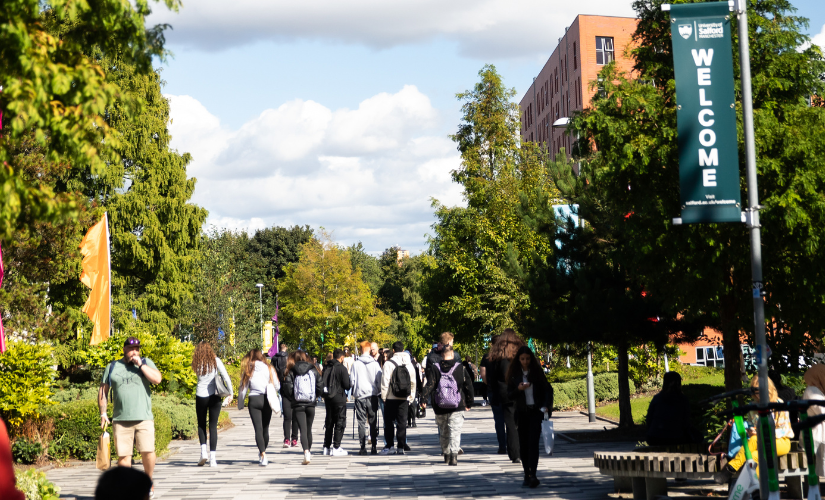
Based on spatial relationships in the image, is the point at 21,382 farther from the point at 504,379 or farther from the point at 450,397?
the point at 504,379

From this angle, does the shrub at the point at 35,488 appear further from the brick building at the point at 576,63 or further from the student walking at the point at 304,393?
the brick building at the point at 576,63

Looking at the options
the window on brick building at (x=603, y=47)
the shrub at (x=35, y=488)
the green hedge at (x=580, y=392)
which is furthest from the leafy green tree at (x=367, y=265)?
the shrub at (x=35, y=488)

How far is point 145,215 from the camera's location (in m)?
35.6

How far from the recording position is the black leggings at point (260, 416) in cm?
1478

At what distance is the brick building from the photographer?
61.5 m

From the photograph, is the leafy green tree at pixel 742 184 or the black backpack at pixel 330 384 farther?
the black backpack at pixel 330 384

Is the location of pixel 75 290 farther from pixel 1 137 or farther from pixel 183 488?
pixel 1 137

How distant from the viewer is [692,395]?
16062 mm

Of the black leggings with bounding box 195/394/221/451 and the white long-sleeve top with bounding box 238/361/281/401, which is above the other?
the white long-sleeve top with bounding box 238/361/281/401

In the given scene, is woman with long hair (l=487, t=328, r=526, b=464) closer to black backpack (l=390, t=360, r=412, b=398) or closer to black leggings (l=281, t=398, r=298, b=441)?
black backpack (l=390, t=360, r=412, b=398)

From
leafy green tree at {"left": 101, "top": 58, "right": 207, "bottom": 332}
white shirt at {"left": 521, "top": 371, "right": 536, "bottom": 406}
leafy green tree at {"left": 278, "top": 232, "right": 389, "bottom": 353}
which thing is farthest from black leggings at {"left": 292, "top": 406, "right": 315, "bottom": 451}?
leafy green tree at {"left": 278, "top": 232, "right": 389, "bottom": 353}

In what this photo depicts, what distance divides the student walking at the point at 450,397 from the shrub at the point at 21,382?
19.1ft

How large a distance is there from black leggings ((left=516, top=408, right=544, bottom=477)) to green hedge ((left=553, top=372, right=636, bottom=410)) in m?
15.6

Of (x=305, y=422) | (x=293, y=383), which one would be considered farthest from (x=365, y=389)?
(x=305, y=422)
